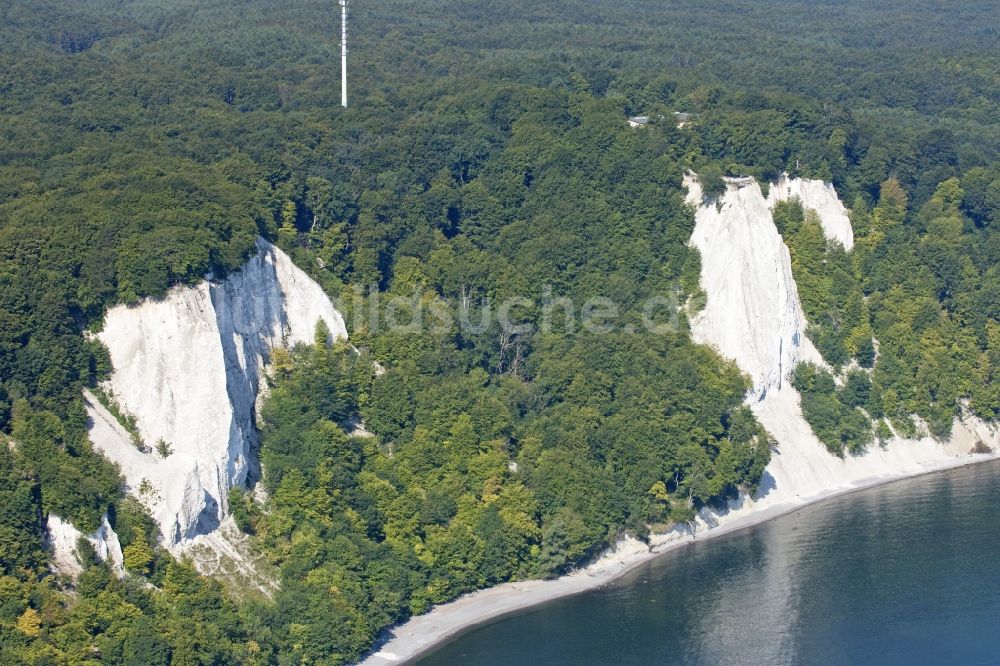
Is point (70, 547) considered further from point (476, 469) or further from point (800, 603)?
point (800, 603)

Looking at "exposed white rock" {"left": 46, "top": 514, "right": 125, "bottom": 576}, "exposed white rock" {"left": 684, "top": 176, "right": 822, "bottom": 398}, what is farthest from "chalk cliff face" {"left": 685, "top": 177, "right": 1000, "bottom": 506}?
"exposed white rock" {"left": 46, "top": 514, "right": 125, "bottom": 576}

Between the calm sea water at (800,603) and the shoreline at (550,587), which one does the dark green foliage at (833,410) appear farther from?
the calm sea water at (800,603)

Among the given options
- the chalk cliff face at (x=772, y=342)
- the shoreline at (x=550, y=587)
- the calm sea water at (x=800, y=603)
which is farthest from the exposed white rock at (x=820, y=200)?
the calm sea water at (x=800, y=603)

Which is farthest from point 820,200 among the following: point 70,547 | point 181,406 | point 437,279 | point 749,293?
point 70,547

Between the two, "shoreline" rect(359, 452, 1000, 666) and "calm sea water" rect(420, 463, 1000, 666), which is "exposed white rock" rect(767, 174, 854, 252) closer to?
"shoreline" rect(359, 452, 1000, 666)

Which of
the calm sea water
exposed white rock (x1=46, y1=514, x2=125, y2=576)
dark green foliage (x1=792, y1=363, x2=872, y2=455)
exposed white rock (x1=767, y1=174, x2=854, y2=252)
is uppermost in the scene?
exposed white rock (x1=767, y1=174, x2=854, y2=252)
